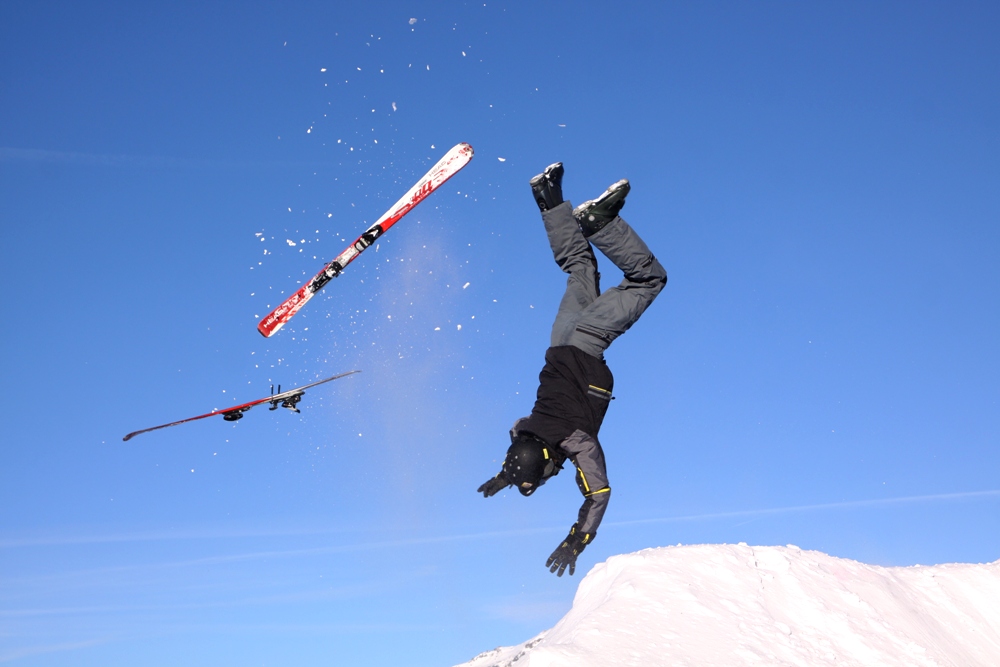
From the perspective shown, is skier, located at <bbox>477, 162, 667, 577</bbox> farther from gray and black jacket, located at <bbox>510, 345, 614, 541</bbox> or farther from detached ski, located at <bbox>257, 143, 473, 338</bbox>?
detached ski, located at <bbox>257, 143, 473, 338</bbox>

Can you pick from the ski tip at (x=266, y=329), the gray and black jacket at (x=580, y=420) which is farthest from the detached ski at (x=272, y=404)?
the gray and black jacket at (x=580, y=420)

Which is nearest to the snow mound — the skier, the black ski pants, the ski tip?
the skier

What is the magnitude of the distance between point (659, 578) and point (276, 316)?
7.61m

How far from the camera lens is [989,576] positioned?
16594 mm

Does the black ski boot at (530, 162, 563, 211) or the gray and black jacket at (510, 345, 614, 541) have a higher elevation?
the black ski boot at (530, 162, 563, 211)

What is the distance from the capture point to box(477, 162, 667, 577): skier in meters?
7.34

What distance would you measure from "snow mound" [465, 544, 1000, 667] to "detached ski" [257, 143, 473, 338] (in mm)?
5501

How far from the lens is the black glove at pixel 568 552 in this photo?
7.32m

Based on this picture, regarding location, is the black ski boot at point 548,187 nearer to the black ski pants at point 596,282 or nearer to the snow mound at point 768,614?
the black ski pants at point 596,282

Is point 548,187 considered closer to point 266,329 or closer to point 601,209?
point 601,209

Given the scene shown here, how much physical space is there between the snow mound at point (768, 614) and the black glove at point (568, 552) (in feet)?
12.8

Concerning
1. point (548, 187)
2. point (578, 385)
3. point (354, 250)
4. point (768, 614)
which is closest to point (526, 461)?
point (578, 385)

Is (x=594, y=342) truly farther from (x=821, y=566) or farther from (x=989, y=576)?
(x=989, y=576)

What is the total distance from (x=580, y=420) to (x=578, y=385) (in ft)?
1.03
